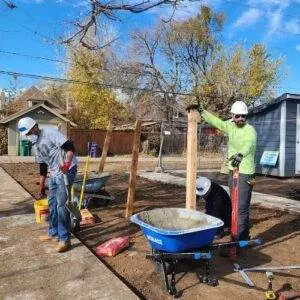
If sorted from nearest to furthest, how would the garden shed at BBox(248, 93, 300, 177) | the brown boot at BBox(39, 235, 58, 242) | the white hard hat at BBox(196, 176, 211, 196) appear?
the brown boot at BBox(39, 235, 58, 242) < the white hard hat at BBox(196, 176, 211, 196) < the garden shed at BBox(248, 93, 300, 177)

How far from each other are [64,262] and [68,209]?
30.4 inches

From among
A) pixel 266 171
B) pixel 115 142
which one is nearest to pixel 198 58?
pixel 115 142

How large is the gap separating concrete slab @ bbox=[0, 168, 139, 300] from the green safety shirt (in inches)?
87.7

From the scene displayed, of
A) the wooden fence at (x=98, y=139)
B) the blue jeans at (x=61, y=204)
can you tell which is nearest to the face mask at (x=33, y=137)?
the blue jeans at (x=61, y=204)

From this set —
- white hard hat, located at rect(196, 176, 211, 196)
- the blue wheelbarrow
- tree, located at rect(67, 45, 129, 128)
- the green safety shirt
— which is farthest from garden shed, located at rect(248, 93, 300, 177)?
tree, located at rect(67, 45, 129, 128)

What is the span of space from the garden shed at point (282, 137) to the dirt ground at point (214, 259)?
23.3 ft

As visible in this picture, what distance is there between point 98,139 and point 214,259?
29853 mm

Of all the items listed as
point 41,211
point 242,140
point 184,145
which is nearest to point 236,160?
point 242,140

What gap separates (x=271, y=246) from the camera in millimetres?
6676

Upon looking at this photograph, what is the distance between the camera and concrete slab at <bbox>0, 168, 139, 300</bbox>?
15.4 feet

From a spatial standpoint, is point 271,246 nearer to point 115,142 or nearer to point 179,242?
point 179,242

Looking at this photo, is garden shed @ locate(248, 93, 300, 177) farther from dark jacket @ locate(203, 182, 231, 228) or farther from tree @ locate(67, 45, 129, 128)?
tree @ locate(67, 45, 129, 128)

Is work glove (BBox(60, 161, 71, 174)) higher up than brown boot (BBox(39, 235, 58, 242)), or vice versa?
work glove (BBox(60, 161, 71, 174))

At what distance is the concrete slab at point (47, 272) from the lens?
4.71 metres
